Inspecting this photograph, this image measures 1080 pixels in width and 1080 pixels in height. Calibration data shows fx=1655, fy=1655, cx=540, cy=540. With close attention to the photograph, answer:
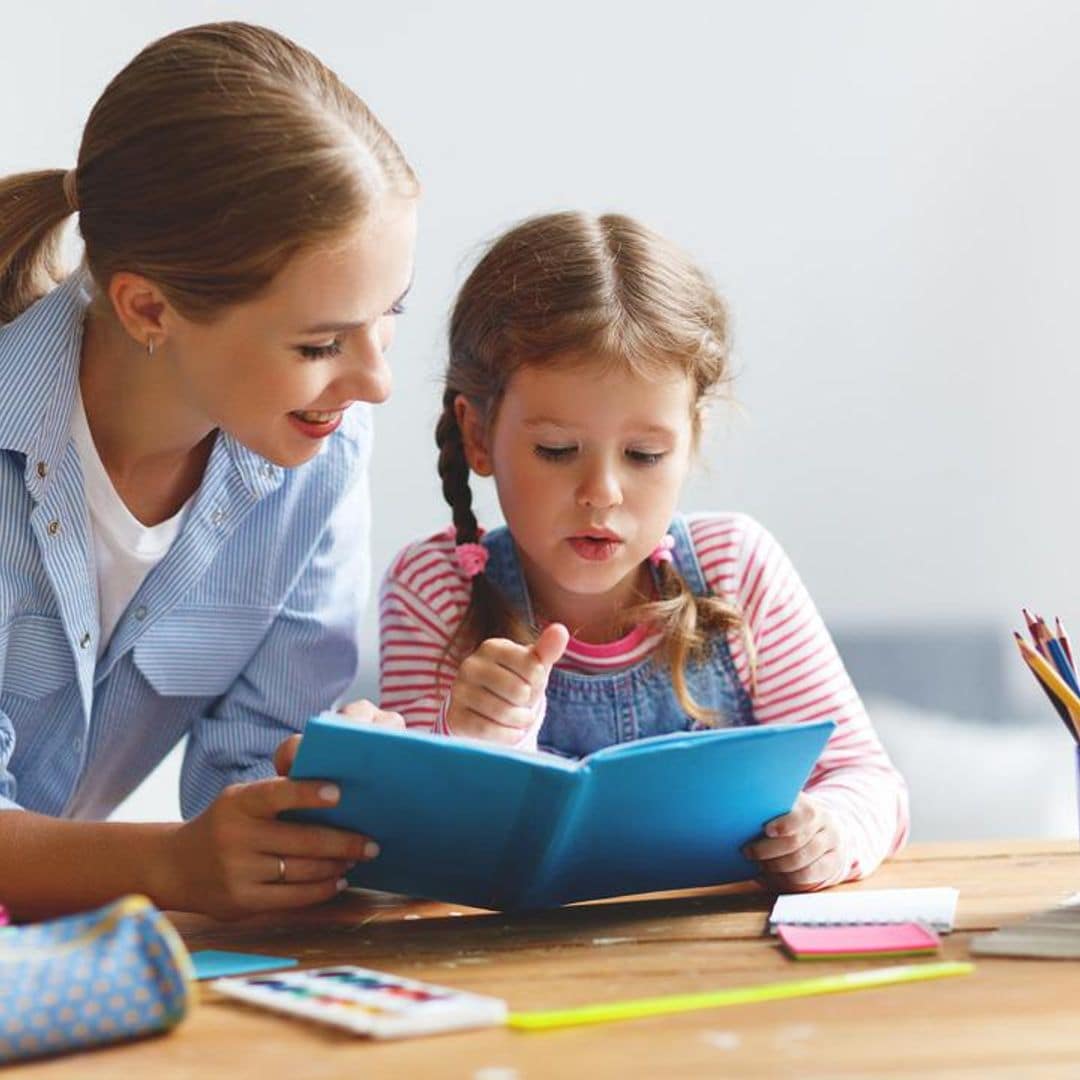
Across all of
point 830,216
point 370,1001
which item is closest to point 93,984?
point 370,1001

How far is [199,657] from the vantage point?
1484 millimetres

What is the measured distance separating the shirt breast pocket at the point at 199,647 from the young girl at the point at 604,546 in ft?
0.42

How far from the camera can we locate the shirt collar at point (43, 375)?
4.31ft

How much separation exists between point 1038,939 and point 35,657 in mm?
856

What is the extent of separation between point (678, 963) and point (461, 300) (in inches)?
29.1

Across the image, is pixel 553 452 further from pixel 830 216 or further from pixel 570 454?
pixel 830 216

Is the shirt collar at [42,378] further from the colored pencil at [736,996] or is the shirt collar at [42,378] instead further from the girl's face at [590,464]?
the colored pencil at [736,996]

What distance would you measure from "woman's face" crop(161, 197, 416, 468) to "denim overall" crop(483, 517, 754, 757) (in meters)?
0.33

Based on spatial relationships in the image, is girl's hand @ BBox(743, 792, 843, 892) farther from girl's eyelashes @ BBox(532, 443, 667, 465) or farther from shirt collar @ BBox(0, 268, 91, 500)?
shirt collar @ BBox(0, 268, 91, 500)

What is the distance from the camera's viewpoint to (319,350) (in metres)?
1.23

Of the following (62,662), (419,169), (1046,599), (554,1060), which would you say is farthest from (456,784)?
(1046,599)

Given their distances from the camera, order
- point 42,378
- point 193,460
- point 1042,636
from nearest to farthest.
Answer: point 1042,636 < point 42,378 < point 193,460

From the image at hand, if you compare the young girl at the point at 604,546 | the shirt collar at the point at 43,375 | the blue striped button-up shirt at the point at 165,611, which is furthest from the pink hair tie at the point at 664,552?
the shirt collar at the point at 43,375

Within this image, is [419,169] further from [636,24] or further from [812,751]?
[812,751]
